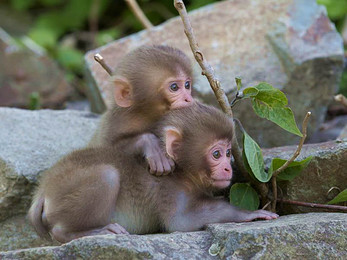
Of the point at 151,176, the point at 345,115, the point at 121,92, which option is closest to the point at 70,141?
the point at 121,92

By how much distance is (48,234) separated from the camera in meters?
4.22

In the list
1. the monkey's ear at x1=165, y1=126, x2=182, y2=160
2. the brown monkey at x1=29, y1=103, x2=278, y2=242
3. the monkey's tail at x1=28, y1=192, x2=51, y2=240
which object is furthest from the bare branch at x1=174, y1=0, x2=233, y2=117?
the monkey's tail at x1=28, y1=192, x2=51, y2=240

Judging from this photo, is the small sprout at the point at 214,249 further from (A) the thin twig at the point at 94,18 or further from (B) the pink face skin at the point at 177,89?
(A) the thin twig at the point at 94,18

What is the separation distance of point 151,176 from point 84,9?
25.2 feet

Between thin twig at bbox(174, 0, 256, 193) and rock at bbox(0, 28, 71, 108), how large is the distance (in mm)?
4962

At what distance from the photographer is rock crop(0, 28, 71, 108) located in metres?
9.05

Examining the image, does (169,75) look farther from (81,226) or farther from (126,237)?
(126,237)

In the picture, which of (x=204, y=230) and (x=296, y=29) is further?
(x=296, y=29)

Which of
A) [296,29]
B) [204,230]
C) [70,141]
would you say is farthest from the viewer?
[296,29]

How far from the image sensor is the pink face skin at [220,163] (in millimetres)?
4129

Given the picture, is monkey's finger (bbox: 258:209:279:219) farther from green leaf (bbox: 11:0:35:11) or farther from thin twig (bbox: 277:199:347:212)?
green leaf (bbox: 11:0:35:11)

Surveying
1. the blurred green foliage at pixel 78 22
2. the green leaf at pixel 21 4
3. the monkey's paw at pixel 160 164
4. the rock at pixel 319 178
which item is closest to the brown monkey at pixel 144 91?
the monkey's paw at pixel 160 164

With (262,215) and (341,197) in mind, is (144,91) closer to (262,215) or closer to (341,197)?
(262,215)

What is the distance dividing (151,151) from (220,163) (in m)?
0.47
